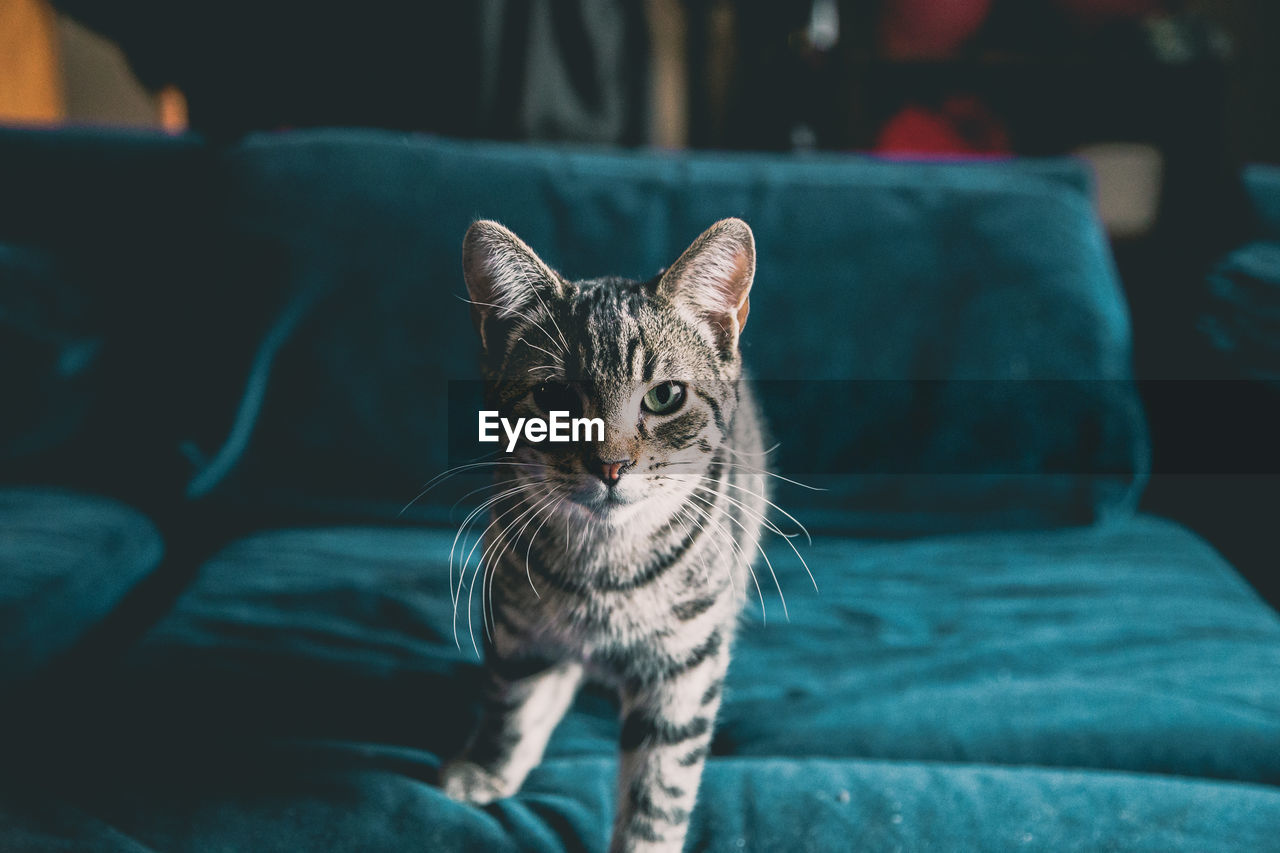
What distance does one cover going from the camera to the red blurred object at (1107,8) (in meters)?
1.91

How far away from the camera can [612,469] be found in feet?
1.51

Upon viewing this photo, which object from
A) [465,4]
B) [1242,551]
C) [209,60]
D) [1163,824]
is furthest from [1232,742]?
[209,60]

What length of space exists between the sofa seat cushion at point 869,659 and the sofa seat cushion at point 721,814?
6cm

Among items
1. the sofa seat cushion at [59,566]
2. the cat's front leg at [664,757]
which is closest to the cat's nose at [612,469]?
the cat's front leg at [664,757]

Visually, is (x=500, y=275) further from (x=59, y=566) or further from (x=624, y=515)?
(x=59, y=566)

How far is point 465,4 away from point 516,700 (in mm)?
1045

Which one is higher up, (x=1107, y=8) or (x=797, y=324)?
(x=1107, y=8)

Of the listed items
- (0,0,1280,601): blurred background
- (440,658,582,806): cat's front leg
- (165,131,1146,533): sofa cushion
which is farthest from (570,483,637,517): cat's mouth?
(0,0,1280,601): blurred background

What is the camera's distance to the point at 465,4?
4.09ft

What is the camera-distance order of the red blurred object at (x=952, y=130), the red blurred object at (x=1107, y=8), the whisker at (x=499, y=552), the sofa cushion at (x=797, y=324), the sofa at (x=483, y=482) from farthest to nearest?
the red blurred object at (x=952, y=130)
the red blurred object at (x=1107, y=8)
the sofa cushion at (x=797, y=324)
the sofa at (x=483, y=482)
the whisker at (x=499, y=552)

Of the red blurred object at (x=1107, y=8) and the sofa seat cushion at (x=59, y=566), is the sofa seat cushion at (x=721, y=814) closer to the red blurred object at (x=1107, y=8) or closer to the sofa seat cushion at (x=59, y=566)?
the sofa seat cushion at (x=59, y=566)

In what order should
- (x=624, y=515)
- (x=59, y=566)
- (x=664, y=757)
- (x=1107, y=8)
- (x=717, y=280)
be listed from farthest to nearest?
(x=1107, y=8) → (x=59, y=566) → (x=664, y=757) → (x=624, y=515) → (x=717, y=280)

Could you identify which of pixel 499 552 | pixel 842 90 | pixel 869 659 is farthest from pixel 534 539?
pixel 842 90

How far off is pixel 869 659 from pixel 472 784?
410mm
